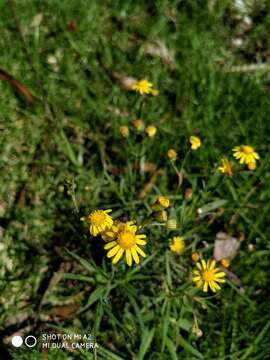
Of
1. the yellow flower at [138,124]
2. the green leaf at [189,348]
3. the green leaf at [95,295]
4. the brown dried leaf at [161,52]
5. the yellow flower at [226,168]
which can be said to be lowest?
the green leaf at [189,348]

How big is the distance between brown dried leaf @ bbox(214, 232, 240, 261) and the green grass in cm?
5

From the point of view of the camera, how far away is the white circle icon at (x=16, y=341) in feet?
6.82

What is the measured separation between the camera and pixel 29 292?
2.31 m

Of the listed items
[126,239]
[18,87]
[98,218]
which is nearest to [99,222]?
[98,218]

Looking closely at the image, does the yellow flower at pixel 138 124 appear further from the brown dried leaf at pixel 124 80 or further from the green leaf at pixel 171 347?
the green leaf at pixel 171 347

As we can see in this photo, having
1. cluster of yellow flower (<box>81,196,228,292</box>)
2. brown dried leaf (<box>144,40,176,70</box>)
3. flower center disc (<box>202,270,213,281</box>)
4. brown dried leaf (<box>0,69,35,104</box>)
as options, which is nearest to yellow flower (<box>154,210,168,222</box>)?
cluster of yellow flower (<box>81,196,228,292</box>)

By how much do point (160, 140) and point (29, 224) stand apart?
102cm

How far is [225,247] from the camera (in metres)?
2.49

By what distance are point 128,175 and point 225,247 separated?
0.74 m

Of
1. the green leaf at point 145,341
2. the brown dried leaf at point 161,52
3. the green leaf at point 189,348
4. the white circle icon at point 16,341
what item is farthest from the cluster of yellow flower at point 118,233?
the brown dried leaf at point 161,52

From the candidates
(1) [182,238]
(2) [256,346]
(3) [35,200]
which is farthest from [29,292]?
(2) [256,346]

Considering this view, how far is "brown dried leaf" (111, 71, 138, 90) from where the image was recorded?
309 centimetres

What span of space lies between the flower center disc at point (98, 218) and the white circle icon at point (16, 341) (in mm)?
781

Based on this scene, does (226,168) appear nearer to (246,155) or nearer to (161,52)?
(246,155)
